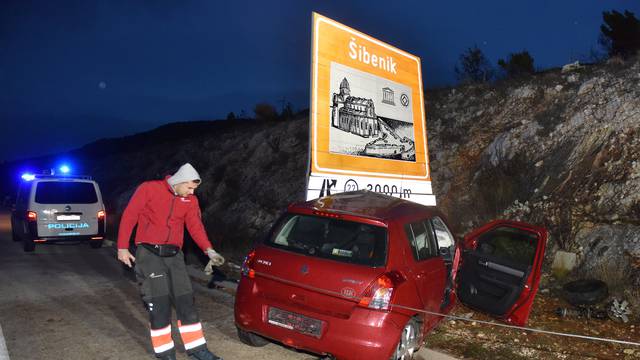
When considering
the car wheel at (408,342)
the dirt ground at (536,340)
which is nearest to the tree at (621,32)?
the dirt ground at (536,340)

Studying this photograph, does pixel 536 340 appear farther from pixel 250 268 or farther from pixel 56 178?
pixel 56 178

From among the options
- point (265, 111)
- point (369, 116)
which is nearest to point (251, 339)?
point (369, 116)

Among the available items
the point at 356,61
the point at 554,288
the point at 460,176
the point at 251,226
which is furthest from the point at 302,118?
the point at 554,288

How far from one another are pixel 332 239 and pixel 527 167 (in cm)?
857

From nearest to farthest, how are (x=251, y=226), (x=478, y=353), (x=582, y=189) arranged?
(x=478, y=353) → (x=582, y=189) → (x=251, y=226)

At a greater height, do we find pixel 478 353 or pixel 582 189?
pixel 582 189

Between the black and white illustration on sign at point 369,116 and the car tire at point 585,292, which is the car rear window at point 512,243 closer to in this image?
the car tire at point 585,292

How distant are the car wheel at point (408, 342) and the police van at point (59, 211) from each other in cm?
894

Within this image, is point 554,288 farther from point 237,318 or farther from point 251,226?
point 251,226

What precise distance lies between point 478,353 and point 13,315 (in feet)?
18.3

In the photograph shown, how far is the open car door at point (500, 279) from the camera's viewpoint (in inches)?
217

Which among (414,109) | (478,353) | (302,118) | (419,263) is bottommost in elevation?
(478,353)

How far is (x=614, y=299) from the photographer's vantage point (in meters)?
6.62

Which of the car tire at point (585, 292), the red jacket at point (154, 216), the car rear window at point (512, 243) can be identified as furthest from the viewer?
the car rear window at point (512, 243)
